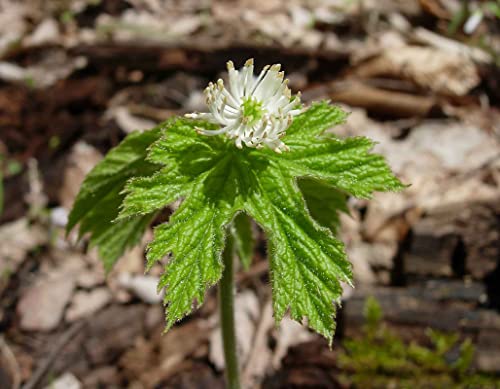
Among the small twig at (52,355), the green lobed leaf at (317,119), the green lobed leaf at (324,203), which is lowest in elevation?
the small twig at (52,355)

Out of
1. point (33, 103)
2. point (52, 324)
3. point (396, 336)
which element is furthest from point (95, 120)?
point (396, 336)

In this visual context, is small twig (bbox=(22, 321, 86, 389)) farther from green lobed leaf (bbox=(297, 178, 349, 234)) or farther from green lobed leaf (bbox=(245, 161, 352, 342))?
green lobed leaf (bbox=(245, 161, 352, 342))

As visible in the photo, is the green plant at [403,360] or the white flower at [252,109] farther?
the green plant at [403,360]

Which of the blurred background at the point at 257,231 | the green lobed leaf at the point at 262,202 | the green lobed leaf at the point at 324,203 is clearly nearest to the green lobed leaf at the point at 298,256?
the green lobed leaf at the point at 262,202

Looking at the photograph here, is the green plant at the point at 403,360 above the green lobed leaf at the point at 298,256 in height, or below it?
below

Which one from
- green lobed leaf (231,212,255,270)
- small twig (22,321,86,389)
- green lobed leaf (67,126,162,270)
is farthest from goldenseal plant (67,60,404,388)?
small twig (22,321,86,389)

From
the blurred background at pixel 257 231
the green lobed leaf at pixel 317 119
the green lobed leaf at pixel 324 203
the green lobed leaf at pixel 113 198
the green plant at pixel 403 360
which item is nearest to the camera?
the green lobed leaf at pixel 317 119

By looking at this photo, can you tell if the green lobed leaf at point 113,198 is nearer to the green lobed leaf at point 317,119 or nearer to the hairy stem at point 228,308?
the hairy stem at point 228,308

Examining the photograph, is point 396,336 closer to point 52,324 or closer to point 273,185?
point 273,185
